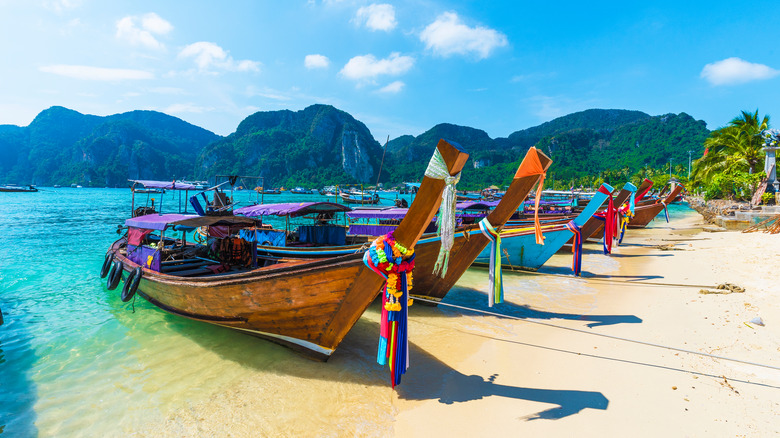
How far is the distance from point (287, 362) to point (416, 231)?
137 inches

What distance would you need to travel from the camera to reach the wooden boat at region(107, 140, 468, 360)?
4000 mm

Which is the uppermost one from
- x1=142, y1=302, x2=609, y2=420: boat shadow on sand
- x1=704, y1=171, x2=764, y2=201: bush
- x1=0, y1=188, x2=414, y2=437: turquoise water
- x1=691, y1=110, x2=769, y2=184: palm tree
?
x1=691, y1=110, x2=769, y2=184: palm tree

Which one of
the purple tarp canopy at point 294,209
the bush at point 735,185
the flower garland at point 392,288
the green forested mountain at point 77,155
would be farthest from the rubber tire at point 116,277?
the green forested mountain at point 77,155

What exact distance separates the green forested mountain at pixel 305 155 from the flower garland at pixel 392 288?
425 feet

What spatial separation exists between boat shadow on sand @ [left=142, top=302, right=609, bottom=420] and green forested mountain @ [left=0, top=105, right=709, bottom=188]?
10516 centimetres

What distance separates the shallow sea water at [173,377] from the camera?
4.34m

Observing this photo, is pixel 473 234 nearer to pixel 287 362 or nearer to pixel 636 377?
pixel 636 377

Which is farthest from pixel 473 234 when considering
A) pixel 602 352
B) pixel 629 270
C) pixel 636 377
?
pixel 629 270

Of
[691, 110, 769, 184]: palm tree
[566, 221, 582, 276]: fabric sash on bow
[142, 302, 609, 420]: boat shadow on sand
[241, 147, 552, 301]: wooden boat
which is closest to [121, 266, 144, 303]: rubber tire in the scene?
[142, 302, 609, 420]: boat shadow on sand

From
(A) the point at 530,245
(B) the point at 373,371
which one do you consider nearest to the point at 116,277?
(B) the point at 373,371

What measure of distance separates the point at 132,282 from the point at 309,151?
146 meters

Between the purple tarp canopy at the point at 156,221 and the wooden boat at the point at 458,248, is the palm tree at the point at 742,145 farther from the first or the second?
the purple tarp canopy at the point at 156,221

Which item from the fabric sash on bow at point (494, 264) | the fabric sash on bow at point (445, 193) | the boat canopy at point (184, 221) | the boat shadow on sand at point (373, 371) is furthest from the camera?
the boat canopy at point (184, 221)

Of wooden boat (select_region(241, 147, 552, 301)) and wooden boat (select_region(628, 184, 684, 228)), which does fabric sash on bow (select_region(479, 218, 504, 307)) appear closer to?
wooden boat (select_region(241, 147, 552, 301))
